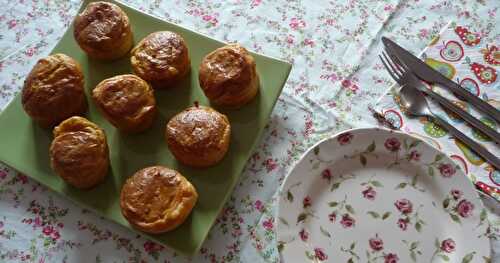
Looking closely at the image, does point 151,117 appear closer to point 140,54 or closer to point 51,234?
point 140,54

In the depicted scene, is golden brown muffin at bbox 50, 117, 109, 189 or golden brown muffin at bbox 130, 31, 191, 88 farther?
golden brown muffin at bbox 130, 31, 191, 88

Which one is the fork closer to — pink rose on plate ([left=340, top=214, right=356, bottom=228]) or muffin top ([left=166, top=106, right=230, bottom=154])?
pink rose on plate ([left=340, top=214, right=356, bottom=228])

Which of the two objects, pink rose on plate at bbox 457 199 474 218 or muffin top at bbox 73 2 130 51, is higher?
pink rose on plate at bbox 457 199 474 218

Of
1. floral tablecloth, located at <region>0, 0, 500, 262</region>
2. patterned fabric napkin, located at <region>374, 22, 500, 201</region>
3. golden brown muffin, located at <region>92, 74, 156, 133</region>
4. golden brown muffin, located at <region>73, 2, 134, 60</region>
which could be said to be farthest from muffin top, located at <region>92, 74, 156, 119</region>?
patterned fabric napkin, located at <region>374, 22, 500, 201</region>

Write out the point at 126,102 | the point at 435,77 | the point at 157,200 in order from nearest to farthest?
the point at 157,200, the point at 126,102, the point at 435,77

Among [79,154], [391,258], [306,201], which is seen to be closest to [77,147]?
[79,154]

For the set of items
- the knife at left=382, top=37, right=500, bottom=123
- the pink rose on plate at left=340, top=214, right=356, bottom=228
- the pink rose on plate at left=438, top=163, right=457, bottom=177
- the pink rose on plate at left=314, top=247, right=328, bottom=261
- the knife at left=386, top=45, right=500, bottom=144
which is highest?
the knife at left=382, top=37, right=500, bottom=123

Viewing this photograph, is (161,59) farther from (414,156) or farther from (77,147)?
(414,156)

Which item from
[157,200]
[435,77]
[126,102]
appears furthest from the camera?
[435,77]
